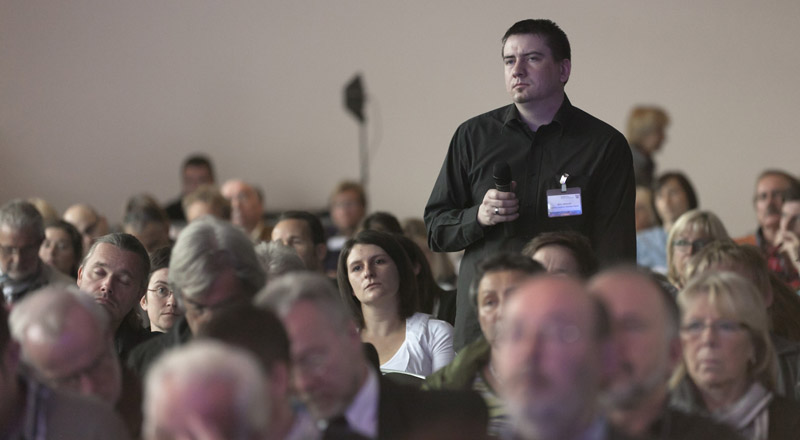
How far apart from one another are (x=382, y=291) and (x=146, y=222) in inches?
92.2

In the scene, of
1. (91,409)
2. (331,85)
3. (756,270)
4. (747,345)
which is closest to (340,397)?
(91,409)

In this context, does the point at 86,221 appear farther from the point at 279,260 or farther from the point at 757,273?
the point at 757,273

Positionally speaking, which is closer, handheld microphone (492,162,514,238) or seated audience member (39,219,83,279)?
handheld microphone (492,162,514,238)

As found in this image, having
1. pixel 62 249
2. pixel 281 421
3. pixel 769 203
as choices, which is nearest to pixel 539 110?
pixel 281 421

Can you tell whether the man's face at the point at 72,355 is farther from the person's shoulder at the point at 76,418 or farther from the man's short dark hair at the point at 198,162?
the man's short dark hair at the point at 198,162

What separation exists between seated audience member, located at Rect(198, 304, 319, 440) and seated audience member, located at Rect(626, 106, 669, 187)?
598 cm

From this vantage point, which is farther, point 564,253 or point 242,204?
point 242,204

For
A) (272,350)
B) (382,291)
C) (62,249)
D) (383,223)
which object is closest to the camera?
(272,350)

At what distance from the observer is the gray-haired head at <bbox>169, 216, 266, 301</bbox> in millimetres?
2777

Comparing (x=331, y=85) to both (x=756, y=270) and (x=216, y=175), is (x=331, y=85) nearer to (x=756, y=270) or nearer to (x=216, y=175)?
(x=216, y=175)

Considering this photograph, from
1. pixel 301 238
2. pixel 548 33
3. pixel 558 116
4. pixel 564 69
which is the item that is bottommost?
pixel 301 238

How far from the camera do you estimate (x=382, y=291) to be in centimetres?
401

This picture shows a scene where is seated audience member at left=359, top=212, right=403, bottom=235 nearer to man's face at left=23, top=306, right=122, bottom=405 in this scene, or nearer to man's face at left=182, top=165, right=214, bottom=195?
man's face at left=23, top=306, right=122, bottom=405

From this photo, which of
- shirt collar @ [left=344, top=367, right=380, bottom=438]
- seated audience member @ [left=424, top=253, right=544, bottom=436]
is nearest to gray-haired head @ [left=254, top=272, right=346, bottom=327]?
shirt collar @ [left=344, top=367, right=380, bottom=438]
